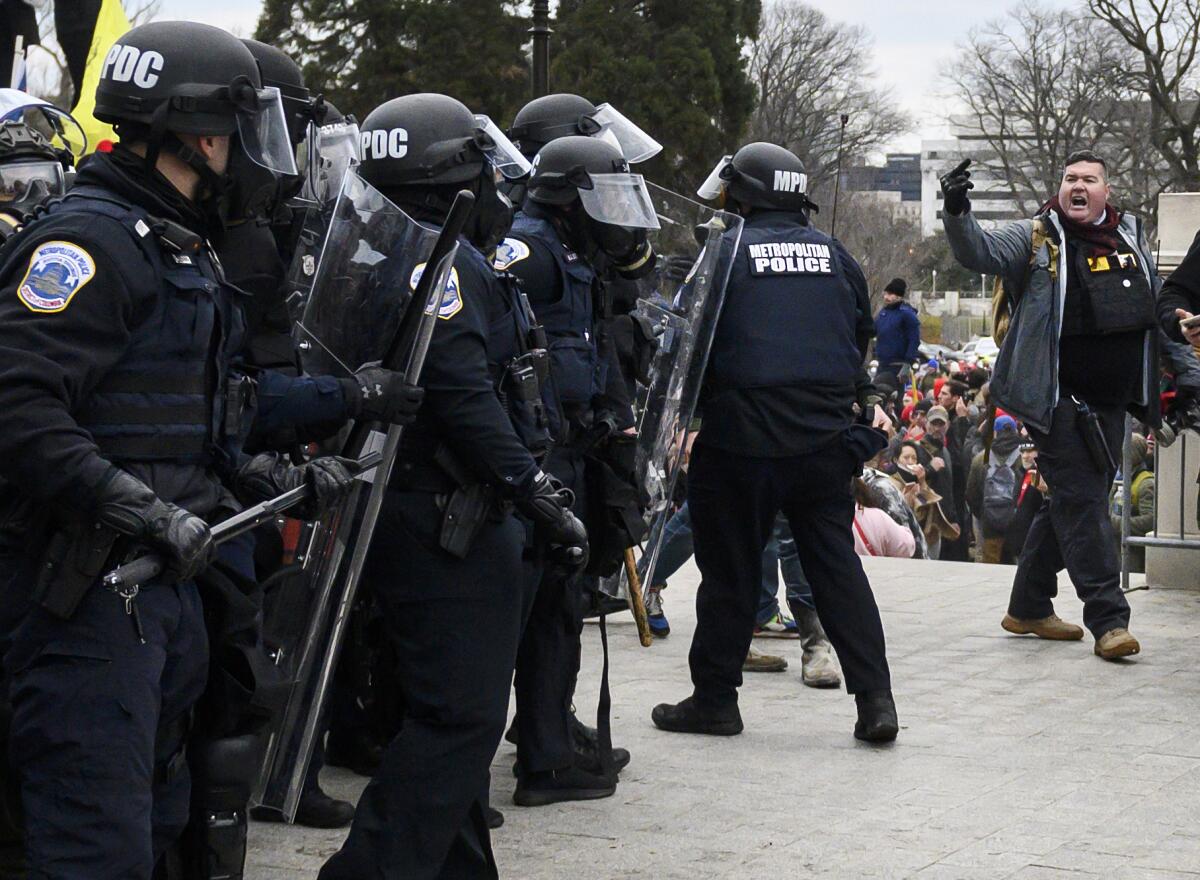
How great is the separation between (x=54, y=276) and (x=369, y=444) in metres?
1.10

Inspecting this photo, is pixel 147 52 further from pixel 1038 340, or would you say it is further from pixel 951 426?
pixel 951 426

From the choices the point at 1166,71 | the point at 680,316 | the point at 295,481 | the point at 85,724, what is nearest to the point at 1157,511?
the point at 680,316

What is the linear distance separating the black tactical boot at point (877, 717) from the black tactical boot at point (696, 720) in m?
0.46

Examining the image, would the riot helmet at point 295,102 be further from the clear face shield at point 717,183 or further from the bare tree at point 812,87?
the bare tree at point 812,87

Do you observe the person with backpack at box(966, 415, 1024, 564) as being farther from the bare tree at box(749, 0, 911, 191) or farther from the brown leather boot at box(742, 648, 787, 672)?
the bare tree at box(749, 0, 911, 191)

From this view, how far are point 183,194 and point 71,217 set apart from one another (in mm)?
263

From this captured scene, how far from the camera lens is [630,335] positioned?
5648mm

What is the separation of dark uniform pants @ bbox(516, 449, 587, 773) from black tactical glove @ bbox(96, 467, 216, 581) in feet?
6.97

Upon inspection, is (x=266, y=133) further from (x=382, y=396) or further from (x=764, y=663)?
(x=764, y=663)

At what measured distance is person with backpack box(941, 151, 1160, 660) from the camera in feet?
24.2

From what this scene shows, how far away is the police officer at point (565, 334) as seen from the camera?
5.16m

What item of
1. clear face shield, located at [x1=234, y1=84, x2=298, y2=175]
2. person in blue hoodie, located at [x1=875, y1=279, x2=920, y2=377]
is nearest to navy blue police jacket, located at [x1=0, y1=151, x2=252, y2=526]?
clear face shield, located at [x1=234, y1=84, x2=298, y2=175]

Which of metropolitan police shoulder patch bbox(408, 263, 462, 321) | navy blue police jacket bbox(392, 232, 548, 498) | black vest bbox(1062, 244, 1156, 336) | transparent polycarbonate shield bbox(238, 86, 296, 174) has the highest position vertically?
transparent polycarbonate shield bbox(238, 86, 296, 174)

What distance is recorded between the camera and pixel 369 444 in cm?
408
